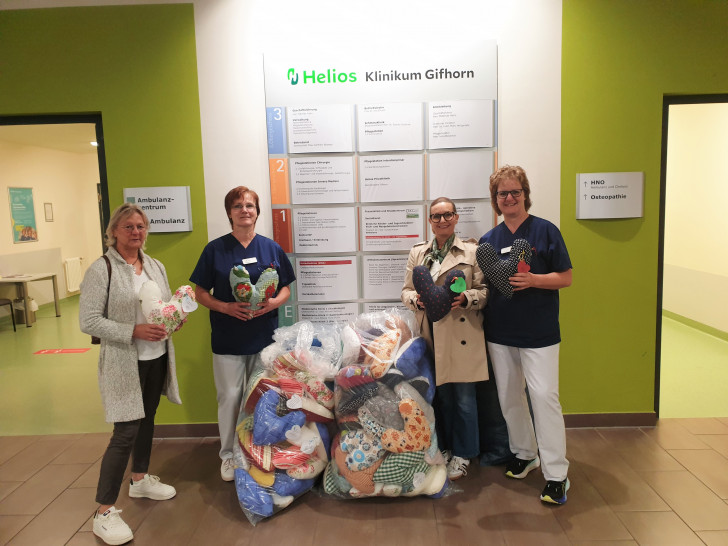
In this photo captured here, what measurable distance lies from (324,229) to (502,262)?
1.21 m

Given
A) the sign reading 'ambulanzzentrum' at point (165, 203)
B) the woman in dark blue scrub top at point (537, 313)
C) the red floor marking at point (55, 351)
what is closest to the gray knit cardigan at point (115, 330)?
the sign reading 'ambulanzzentrum' at point (165, 203)

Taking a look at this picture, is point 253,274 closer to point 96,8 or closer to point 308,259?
point 308,259

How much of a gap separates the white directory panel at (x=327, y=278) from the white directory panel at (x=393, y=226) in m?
0.20

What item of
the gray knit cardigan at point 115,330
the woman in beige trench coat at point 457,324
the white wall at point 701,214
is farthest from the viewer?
the white wall at point 701,214

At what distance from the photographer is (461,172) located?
3029mm

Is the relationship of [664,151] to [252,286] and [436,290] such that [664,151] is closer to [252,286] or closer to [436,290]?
[436,290]

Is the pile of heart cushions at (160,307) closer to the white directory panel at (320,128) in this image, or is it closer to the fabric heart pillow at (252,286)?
the fabric heart pillow at (252,286)

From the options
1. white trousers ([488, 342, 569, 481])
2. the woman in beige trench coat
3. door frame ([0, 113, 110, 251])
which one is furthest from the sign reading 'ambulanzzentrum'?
white trousers ([488, 342, 569, 481])

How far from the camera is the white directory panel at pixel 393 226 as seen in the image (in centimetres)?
307

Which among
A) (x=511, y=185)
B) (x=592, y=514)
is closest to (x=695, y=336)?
(x=592, y=514)

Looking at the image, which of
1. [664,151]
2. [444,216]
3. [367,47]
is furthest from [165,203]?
[664,151]

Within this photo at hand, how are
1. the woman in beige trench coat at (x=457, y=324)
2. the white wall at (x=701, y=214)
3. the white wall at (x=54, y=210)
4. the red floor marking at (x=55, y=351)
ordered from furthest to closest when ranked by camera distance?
the white wall at (x=54, y=210)
the red floor marking at (x=55, y=351)
the white wall at (x=701, y=214)
the woman in beige trench coat at (x=457, y=324)

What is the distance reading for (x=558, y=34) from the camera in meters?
2.97

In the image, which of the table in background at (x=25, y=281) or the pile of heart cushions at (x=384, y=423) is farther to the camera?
the table in background at (x=25, y=281)
